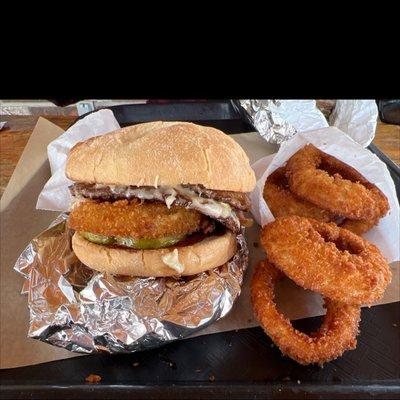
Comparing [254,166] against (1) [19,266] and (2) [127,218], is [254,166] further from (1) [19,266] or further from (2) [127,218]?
(1) [19,266]

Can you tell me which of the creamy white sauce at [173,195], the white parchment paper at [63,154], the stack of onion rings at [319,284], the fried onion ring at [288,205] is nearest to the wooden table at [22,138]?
the white parchment paper at [63,154]

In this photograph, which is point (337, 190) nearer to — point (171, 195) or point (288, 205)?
point (288, 205)

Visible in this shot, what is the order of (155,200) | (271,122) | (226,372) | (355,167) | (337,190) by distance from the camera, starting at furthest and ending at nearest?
(271,122)
(355,167)
(337,190)
(155,200)
(226,372)

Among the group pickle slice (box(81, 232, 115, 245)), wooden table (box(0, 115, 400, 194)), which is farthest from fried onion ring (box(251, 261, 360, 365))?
wooden table (box(0, 115, 400, 194))

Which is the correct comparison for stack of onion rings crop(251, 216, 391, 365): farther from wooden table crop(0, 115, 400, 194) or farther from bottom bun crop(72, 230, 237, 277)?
wooden table crop(0, 115, 400, 194)

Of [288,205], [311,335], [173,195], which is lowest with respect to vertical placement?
[311,335]

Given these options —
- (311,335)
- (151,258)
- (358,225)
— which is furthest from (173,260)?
(358,225)

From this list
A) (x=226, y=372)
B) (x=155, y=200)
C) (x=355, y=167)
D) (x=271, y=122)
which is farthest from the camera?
(x=271, y=122)
